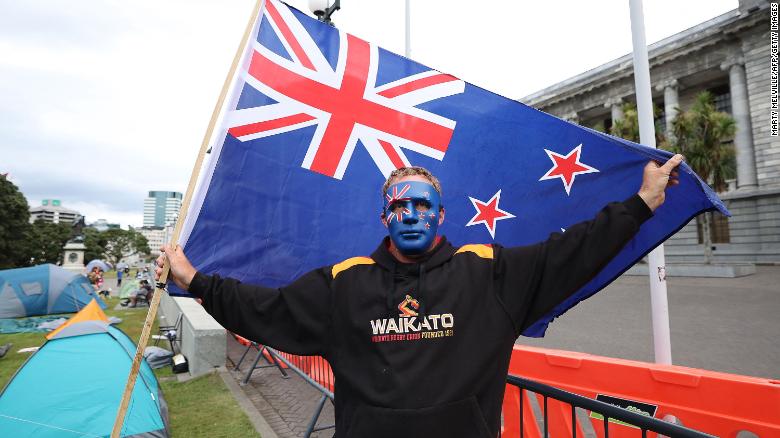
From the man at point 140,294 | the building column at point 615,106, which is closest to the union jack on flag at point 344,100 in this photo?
the man at point 140,294

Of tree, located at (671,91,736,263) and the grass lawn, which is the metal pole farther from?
tree, located at (671,91,736,263)

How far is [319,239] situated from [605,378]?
3.75m

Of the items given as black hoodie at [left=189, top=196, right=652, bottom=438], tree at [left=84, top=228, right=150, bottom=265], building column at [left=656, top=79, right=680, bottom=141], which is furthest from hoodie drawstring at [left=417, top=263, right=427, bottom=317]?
tree at [left=84, top=228, right=150, bottom=265]

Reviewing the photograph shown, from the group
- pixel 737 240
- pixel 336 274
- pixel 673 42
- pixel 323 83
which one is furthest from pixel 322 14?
pixel 673 42

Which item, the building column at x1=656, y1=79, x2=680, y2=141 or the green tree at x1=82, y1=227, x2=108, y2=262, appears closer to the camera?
the building column at x1=656, y1=79, x2=680, y2=141

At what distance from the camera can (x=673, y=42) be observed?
32875 mm

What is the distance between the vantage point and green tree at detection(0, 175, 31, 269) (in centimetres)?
3669

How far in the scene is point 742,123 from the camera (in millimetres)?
29969

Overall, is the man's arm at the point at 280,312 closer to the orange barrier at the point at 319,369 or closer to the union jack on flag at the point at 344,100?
the union jack on flag at the point at 344,100

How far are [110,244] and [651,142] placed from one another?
118m

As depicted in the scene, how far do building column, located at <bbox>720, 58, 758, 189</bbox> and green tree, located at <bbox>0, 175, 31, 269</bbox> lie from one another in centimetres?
5819

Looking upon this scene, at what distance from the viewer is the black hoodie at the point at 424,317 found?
1760mm

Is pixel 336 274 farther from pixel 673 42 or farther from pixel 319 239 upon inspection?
pixel 673 42

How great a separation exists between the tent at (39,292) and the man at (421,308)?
840 inches
